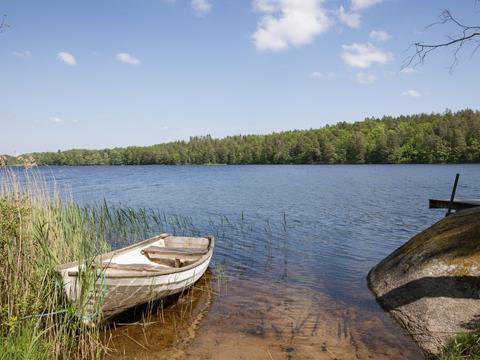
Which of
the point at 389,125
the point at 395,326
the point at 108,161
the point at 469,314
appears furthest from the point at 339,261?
the point at 108,161

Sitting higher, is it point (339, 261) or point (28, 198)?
point (28, 198)

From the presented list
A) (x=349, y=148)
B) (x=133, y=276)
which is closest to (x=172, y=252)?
(x=133, y=276)

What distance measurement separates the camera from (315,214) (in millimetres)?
25531

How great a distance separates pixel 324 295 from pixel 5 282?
25.7ft

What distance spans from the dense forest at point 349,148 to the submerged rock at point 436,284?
8244 centimetres

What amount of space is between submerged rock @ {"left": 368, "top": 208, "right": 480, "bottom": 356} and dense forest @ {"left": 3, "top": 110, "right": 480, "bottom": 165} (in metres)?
82.4

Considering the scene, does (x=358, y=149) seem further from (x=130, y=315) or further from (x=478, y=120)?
(x=130, y=315)

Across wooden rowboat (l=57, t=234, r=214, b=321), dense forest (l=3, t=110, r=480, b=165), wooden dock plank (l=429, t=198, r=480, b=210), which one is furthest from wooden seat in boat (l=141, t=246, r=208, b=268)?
dense forest (l=3, t=110, r=480, b=165)

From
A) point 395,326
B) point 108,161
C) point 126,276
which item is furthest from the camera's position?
point 108,161

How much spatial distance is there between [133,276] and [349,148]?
124m

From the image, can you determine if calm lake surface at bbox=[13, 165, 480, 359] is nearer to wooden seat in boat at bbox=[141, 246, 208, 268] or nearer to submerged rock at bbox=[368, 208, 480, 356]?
submerged rock at bbox=[368, 208, 480, 356]

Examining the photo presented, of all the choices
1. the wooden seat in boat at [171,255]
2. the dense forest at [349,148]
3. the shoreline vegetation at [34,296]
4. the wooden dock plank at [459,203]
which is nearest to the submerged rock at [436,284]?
the wooden seat in boat at [171,255]

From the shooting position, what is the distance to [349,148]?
12394 cm

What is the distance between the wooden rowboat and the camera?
659cm
